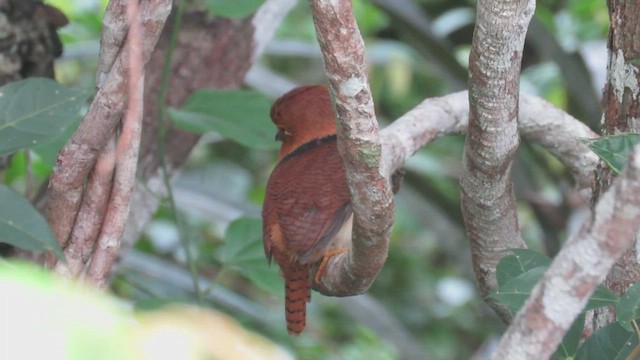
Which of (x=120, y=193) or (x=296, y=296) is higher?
(x=120, y=193)

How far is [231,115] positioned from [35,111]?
72 centimetres

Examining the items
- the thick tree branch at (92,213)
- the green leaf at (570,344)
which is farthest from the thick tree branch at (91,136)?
the green leaf at (570,344)

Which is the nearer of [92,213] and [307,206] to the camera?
[92,213]

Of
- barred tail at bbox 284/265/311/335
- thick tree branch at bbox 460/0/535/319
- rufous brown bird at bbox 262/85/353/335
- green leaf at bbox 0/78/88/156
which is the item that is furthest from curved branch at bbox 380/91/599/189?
green leaf at bbox 0/78/88/156

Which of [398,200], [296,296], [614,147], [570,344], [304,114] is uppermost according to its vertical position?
[614,147]

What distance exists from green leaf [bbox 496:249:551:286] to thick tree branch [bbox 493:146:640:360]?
351 mm

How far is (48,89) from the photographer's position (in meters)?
1.30

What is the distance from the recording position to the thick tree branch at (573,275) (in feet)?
2.86

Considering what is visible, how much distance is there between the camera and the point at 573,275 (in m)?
0.90

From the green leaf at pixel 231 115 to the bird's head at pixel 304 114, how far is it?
37cm

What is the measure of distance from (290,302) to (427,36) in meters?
1.26

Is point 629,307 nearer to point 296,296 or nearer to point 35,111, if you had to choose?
point 35,111

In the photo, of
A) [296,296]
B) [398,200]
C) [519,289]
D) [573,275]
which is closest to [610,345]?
[519,289]

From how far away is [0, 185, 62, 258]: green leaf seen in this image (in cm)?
107
